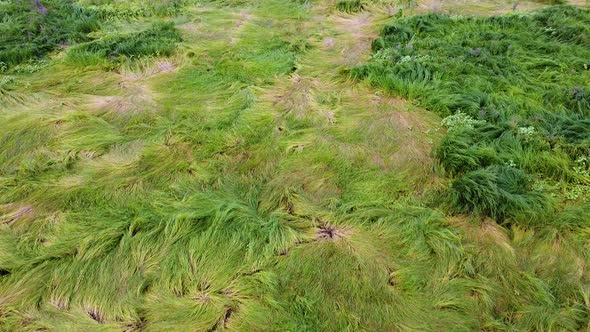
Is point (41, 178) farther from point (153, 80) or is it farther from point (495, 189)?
point (495, 189)

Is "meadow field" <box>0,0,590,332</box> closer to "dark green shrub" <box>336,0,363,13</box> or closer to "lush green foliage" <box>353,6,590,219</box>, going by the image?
"lush green foliage" <box>353,6,590,219</box>

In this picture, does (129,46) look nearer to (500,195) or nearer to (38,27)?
(38,27)

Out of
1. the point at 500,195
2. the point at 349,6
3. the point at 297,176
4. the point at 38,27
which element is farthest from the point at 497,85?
the point at 38,27

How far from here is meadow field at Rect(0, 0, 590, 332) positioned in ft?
7.85

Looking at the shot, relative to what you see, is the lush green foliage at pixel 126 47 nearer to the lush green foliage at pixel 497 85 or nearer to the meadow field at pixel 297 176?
the meadow field at pixel 297 176

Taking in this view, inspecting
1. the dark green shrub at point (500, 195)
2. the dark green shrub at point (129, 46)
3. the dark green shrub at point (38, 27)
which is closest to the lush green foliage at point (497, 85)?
the dark green shrub at point (500, 195)

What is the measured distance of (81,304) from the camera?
2.38 meters

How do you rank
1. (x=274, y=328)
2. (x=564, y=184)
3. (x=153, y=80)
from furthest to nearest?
(x=153, y=80)
(x=564, y=184)
(x=274, y=328)

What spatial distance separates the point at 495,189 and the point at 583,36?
323cm

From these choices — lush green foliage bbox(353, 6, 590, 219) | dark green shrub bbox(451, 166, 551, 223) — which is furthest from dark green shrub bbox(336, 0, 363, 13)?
dark green shrub bbox(451, 166, 551, 223)

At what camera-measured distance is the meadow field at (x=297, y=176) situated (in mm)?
2393

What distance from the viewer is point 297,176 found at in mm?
3271

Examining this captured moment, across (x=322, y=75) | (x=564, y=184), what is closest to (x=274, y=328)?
(x=564, y=184)

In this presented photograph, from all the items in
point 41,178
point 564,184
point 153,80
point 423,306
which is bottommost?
point 423,306
